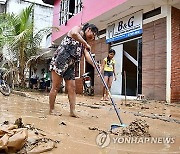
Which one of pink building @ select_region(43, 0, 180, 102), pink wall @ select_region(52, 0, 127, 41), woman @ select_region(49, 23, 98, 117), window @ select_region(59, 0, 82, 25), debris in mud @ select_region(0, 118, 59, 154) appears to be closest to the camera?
debris in mud @ select_region(0, 118, 59, 154)

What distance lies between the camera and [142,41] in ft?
27.4

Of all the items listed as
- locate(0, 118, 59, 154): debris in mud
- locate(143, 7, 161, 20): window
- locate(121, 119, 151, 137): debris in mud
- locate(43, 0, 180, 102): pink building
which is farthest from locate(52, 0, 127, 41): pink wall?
locate(0, 118, 59, 154): debris in mud

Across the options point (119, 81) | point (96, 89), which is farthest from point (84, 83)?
point (119, 81)

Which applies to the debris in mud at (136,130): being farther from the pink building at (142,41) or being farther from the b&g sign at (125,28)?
the b&g sign at (125,28)

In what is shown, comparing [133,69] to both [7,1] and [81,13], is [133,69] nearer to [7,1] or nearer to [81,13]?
[81,13]

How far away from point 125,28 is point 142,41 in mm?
1233

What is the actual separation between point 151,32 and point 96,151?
683 centimetres

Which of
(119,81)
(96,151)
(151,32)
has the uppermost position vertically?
(151,32)

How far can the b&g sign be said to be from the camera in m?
8.63

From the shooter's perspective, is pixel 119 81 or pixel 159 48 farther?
pixel 119 81

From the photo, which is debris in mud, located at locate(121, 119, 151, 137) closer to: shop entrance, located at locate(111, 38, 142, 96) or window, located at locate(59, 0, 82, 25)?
shop entrance, located at locate(111, 38, 142, 96)

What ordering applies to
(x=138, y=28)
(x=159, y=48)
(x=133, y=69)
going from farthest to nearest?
1. (x=133, y=69)
2. (x=138, y=28)
3. (x=159, y=48)

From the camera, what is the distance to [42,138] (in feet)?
6.33

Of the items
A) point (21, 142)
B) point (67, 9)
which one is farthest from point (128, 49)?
point (21, 142)
